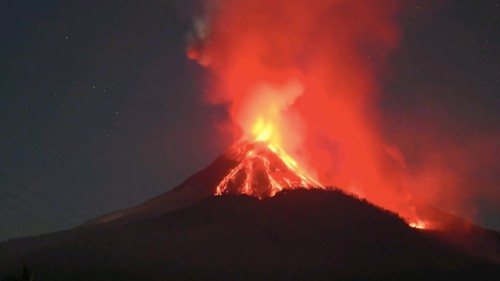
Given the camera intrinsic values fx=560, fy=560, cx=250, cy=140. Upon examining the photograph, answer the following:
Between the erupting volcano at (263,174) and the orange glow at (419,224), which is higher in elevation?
the erupting volcano at (263,174)

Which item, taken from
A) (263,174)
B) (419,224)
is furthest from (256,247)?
(419,224)

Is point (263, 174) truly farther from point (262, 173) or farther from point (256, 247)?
point (256, 247)

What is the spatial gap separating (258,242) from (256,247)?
7.39 ft

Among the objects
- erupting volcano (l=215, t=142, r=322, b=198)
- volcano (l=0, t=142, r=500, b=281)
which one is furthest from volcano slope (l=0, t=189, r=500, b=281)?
erupting volcano (l=215, t=142, r=322, b=198)

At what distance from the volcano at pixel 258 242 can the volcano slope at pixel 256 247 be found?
0.17m

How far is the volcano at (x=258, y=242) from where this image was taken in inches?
3125

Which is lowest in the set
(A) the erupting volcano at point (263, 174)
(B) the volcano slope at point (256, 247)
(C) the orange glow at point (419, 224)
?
(B) the volcano slope at point (256, 247)

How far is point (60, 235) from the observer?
110375 millimetres

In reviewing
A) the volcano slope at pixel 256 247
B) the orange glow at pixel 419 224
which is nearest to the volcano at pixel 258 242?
the volcano slope at pixel 256 247

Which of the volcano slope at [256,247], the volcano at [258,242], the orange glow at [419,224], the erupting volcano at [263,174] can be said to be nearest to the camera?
the volcano slope at [256,247]

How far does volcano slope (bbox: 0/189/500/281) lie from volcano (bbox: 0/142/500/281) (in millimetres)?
174

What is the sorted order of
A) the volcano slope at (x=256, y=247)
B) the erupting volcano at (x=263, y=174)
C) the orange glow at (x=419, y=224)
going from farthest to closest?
the erupting volcano at (x=263, y=174), the orange glow at (x=419, y=224), the volcano slope at (x=256, y=247)

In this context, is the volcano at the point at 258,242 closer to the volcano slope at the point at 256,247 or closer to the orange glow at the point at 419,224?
the volcano slope at the point at 256,247

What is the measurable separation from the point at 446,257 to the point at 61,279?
56.6 metres
